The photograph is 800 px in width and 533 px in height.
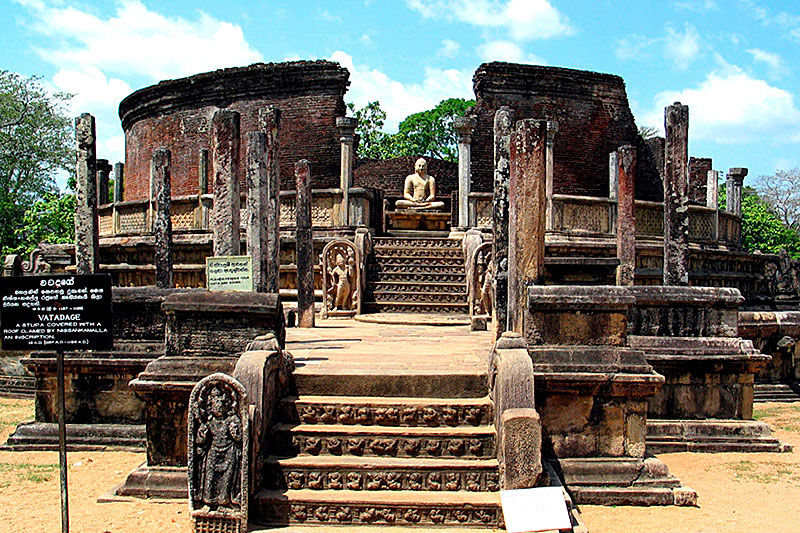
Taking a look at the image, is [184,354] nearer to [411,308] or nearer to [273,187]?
[273,187]

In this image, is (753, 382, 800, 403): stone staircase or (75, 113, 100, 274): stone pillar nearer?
(75, 113, 100, 274): stone pillar

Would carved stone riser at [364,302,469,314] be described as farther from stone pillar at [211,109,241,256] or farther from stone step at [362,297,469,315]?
stone pillar at [211,109,241,256]

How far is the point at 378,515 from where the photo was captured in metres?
5.00

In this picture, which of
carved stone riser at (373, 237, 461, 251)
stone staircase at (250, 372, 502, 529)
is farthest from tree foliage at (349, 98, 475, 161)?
stone staircase at (250, 372, 502, 529)

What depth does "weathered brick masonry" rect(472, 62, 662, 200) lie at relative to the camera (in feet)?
68.6

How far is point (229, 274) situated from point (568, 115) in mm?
17137

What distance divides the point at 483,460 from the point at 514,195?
95.3 inches

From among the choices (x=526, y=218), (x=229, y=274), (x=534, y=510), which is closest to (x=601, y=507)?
(x=534, y=510)

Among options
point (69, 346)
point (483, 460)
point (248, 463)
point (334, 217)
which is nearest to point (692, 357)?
point (483, 460)

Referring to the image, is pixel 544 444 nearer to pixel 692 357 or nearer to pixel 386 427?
pixel 386 427

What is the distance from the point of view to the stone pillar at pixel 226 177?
7535 mm

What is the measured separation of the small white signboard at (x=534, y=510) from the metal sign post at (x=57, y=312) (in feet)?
9.19

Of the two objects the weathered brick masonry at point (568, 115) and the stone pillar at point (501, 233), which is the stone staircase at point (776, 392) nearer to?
the stone pillar at point (501, 233)

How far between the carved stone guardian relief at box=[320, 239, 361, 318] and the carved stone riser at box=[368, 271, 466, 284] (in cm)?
117
